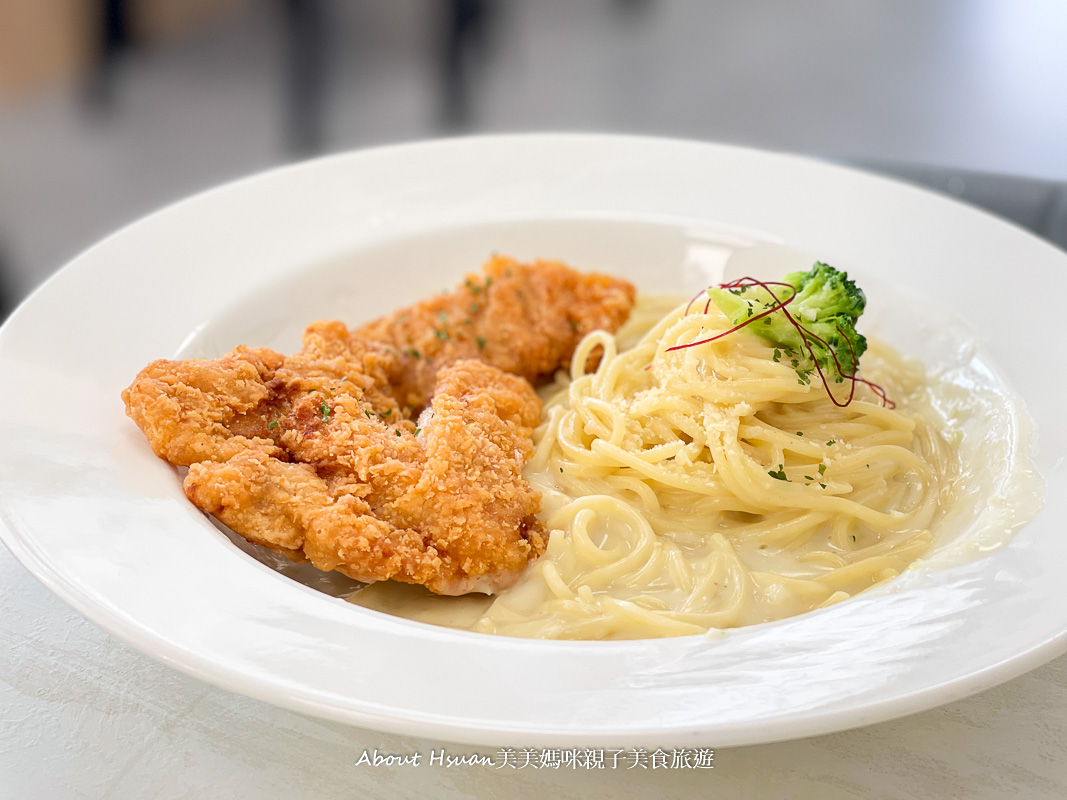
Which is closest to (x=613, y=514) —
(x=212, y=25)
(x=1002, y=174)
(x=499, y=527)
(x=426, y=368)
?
(x=499, y=527)

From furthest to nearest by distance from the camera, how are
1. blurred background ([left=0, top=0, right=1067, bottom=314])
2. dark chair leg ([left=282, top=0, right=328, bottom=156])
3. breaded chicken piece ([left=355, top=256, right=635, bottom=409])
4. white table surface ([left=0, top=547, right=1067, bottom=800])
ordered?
dark chair leg ([left=282, top=0, right=328, bottom=156])
blurred background ([left=0, top=0, right=1067, bottom=314])
breaded chicken piece ([left=355, top=256, right=635, bottom=409])
white table surface ([left=0, top=547, right=1067, bottom=800])

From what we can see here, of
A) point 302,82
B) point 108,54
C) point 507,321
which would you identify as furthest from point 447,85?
point 507,321

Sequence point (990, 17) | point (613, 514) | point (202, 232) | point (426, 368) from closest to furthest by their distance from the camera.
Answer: point (613, 514) → point (426, 368) → point (202, 232) → point (990, 17)

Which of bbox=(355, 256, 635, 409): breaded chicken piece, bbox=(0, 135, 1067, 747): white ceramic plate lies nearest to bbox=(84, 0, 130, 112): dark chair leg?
bbox=(0, 135, 1067, 747): white ceramic plate

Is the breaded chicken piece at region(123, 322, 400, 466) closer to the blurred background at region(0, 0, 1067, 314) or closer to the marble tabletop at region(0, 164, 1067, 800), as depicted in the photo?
the marble tabletop at region(0, 164, 1067, 800)

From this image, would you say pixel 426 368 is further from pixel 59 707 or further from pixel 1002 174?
pixel 1002 174

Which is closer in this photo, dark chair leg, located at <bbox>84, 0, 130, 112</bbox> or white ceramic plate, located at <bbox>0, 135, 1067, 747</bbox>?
white ceramic plate, located at <bbox>0, 135, 1067, 747</bbox>

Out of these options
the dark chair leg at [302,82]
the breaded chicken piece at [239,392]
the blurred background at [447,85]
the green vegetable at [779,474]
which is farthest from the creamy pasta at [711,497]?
the dark chair leg at [302,82]
